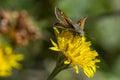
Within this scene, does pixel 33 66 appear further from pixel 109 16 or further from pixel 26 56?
pixel 109 16

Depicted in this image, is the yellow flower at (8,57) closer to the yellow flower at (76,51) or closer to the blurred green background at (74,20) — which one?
the blurred green background at (74,20)

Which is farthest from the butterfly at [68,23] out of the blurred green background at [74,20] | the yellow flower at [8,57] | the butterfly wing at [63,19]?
the blurred green background at [74,20]

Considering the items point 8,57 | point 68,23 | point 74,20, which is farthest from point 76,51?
point 74,20

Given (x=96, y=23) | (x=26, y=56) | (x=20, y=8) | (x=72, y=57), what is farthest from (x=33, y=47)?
(x=72, y=57)

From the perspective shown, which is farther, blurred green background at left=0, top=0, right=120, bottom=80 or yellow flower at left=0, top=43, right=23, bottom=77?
blurred green background at left=0, top=0, right=120, bottom=80

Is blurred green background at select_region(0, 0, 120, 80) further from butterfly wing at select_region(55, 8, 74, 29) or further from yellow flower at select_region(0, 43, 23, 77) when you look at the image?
butterfly wing at select_region(55, 8, 74, 29)

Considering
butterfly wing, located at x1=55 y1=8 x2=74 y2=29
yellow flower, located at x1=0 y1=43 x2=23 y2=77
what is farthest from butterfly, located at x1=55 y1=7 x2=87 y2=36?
yellow flower, located at x1=0 y1=43 x2=23 y2=77

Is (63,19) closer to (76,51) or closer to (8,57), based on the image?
(76,51)
